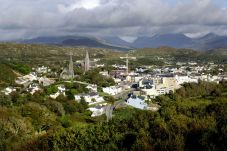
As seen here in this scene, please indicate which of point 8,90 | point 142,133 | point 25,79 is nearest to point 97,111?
point 8,90

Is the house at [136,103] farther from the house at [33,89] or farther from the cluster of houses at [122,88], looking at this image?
the house at [33,89]

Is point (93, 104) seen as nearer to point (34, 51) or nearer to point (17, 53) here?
point (17, 53)

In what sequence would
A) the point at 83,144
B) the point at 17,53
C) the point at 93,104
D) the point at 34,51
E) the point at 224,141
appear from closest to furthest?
the point at 224,141 < the point at 83,144 < the point at 93,104 < the point at 17,53 < the point at 34,51

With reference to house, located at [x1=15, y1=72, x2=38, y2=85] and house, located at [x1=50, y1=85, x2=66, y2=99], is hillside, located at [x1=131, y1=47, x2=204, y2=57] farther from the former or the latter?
house, located at [x1=50, y1=85, x2=66, y2=99]

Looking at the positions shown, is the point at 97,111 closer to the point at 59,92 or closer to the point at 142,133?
the point at 59,92

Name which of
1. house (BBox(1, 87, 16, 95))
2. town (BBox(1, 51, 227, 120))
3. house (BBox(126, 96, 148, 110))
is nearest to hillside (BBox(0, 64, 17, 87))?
town (BBox(1, 51, 227, 120))

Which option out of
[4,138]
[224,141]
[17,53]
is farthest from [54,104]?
[17,53]

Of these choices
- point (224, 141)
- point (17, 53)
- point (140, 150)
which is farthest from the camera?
point (17, 53)

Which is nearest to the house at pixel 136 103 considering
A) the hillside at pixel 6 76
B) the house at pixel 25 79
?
the house at pixel 25 79

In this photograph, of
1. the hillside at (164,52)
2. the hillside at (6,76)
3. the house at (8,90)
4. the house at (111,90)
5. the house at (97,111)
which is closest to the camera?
the house at (97,111)

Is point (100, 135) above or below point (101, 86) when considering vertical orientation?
above

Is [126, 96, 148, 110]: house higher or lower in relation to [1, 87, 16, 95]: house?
lower
